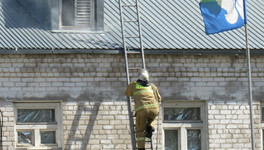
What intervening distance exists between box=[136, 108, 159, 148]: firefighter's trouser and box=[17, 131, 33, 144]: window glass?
2776mm

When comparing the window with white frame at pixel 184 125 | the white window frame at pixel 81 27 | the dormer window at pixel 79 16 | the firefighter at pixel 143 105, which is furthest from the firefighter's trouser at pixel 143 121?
the white window frame at pixel 81 27

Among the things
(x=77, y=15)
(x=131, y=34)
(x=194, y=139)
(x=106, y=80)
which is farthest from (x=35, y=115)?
(x=194, y=139)

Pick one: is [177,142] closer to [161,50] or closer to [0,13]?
[161,50]

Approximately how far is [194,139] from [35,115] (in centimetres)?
373

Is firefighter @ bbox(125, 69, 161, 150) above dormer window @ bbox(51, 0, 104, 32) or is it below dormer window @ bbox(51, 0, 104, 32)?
below

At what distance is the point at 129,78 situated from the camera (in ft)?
68.7

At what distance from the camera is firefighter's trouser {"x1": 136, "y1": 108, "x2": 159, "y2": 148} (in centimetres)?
1927

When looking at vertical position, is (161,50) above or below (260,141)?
above

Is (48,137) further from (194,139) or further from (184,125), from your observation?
(194,139)

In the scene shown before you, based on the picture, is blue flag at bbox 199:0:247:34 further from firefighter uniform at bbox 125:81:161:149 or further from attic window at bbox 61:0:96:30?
attic window at bbox 61:0:96:30

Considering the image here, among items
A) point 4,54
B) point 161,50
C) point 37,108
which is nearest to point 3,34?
point 4,54

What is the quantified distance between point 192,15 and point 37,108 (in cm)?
438

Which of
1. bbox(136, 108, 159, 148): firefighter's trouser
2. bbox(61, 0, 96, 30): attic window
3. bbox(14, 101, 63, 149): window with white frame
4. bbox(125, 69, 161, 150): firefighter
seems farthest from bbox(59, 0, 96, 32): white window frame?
bbox(136, 108, 159, 148): firefighter's trouser

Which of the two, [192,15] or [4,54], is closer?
[4,54]
